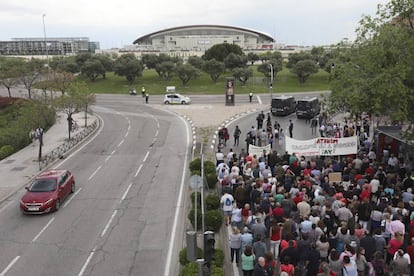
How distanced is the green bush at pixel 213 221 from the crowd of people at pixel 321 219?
36 cm

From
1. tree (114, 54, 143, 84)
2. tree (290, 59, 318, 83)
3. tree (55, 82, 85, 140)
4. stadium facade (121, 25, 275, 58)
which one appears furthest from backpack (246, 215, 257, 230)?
stadium facade (121, 25, 275, 58)

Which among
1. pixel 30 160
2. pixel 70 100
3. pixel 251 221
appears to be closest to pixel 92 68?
pixel 70 100

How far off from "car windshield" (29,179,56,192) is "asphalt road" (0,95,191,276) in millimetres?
1021

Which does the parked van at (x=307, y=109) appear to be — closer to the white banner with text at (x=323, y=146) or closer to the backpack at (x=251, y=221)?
the white banner with text at (x=323, y=146)

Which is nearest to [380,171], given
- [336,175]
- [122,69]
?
[336,175]

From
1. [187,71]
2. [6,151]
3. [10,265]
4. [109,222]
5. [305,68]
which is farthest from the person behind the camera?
[187,71]

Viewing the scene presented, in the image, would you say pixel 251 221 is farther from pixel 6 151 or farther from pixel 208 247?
pixel 6 151

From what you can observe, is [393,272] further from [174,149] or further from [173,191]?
[174,149]

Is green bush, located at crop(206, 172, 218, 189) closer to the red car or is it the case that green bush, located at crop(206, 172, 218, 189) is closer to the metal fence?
the red car

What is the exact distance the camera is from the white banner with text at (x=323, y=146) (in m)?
20.2

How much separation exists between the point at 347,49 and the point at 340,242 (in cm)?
1427

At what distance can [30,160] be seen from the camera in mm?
28047

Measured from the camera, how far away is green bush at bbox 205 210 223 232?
49.1 ft

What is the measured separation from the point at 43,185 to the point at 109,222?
12.9ft
